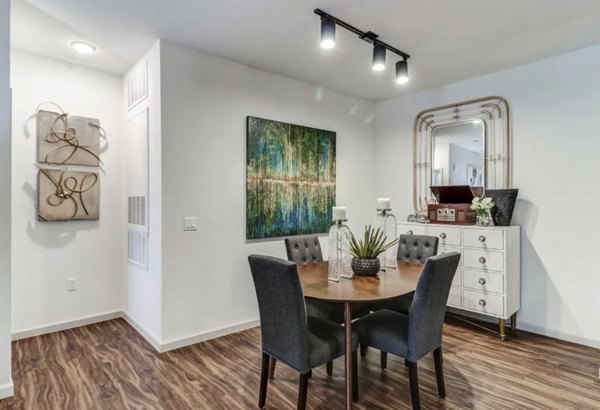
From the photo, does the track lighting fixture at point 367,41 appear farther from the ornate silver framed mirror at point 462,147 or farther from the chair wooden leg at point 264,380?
the chair wooden leg at point 264,380

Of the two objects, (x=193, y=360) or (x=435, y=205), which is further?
(x=435, y=205)

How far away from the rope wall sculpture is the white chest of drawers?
3.60 metres

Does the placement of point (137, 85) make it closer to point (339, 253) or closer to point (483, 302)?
point (339, 253)

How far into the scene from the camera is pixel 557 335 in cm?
327

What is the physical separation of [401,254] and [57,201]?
10.7 ft

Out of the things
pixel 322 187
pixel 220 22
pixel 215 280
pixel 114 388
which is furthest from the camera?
pixel 322 187

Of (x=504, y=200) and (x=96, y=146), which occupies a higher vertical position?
(x=96, y=146)

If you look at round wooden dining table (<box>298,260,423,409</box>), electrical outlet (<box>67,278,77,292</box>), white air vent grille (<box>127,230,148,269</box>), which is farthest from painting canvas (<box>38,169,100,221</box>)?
round wooden dining table (<box>298,260,423,409</box>)

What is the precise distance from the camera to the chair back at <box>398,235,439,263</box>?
296 cm

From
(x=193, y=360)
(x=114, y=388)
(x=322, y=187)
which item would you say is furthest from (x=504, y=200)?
(x=114, y=388)

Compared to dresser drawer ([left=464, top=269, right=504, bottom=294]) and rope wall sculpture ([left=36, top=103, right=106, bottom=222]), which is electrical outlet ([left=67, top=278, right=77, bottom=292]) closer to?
rope wall sculpture ([left=36, top=103, right=106, bottom=222])

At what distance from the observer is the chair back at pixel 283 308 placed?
184 centimetres

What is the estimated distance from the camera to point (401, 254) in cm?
318

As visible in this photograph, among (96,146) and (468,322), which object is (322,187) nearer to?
(468,322)
